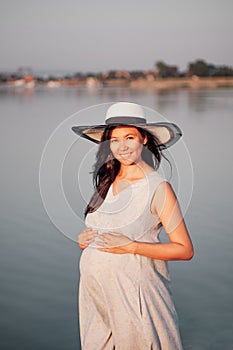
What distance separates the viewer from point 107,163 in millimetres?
1853

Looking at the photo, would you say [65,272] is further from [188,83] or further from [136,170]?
[188,83]

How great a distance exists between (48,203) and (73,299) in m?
1.79

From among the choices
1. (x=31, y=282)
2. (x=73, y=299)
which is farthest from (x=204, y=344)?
(x=31, y=282)

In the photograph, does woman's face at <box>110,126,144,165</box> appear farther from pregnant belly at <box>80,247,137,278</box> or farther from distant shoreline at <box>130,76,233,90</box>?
distant shoreline at <box>130,76,233,90</box>

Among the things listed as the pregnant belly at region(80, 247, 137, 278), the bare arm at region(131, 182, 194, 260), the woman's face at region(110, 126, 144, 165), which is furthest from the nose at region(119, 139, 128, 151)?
the pregnant belly at region(80, 247, 137, 278)

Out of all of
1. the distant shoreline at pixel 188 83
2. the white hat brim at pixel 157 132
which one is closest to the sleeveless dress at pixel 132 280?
the white hat brim at pixel 157 132

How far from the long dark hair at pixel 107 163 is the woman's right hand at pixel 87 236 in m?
0.07

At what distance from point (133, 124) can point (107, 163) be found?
0.13m

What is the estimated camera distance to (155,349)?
182cm

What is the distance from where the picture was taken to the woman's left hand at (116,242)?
5.72 feet

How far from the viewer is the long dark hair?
6.01ft

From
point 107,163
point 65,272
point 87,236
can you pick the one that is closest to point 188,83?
point 65,272

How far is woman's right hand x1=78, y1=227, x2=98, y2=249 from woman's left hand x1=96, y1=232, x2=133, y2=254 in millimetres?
18

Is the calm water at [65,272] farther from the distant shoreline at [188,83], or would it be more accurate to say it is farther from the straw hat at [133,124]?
the distant shoreline at [188,83]
